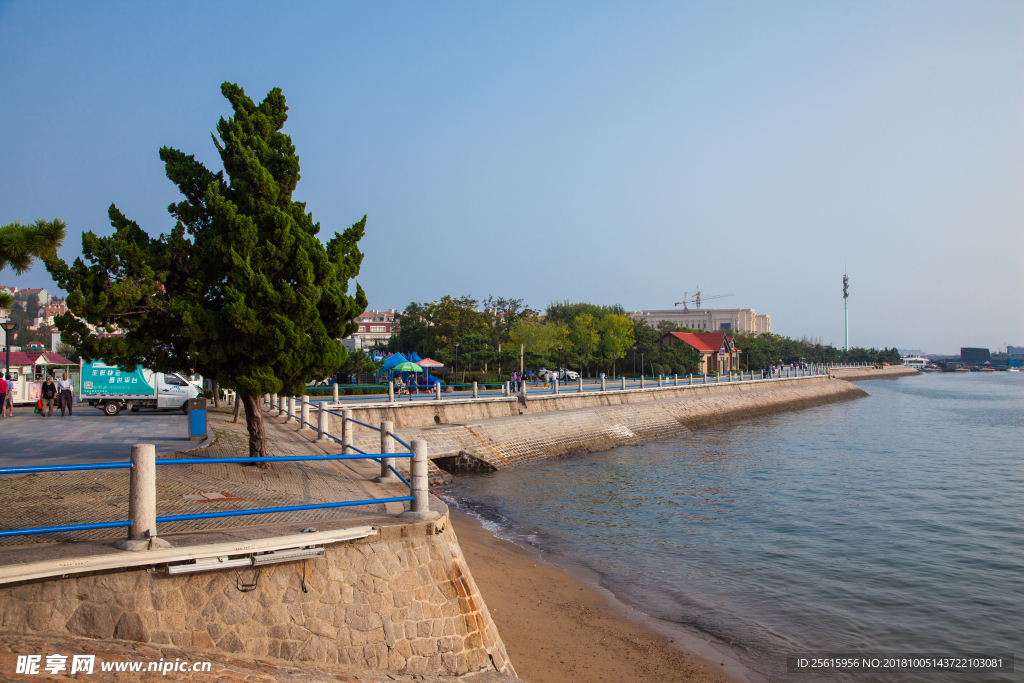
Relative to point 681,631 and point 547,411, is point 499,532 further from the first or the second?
point 547,411

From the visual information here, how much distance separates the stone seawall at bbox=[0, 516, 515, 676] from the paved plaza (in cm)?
816

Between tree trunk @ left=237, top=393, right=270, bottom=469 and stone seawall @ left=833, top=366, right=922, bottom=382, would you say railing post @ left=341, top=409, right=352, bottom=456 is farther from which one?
stone seawall @ left=833, top=366, right=922, bottom=382

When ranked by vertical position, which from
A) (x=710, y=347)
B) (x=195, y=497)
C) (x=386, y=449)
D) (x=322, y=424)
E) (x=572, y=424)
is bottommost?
(x=572, y=424)

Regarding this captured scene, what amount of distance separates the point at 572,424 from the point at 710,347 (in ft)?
197

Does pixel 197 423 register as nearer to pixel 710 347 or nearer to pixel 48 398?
pixel 48 398

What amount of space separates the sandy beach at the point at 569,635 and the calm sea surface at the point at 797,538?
0.84 m

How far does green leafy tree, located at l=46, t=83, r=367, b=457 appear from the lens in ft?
32.1

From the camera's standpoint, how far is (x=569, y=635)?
30.8 ft

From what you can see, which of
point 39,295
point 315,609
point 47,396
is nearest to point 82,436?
point 47,396

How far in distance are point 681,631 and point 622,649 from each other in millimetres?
1257

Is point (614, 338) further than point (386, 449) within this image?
Yes

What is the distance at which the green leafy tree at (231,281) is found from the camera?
32.1ft

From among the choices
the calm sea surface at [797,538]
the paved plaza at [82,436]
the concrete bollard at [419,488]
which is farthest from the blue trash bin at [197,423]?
the concrete bollard at [419,488]

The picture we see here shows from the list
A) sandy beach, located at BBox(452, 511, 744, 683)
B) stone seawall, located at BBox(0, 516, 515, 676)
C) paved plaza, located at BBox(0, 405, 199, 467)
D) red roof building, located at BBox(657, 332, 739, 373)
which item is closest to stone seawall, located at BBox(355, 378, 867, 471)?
paved plaza, located at BBox(0, 405, 199, 467)
